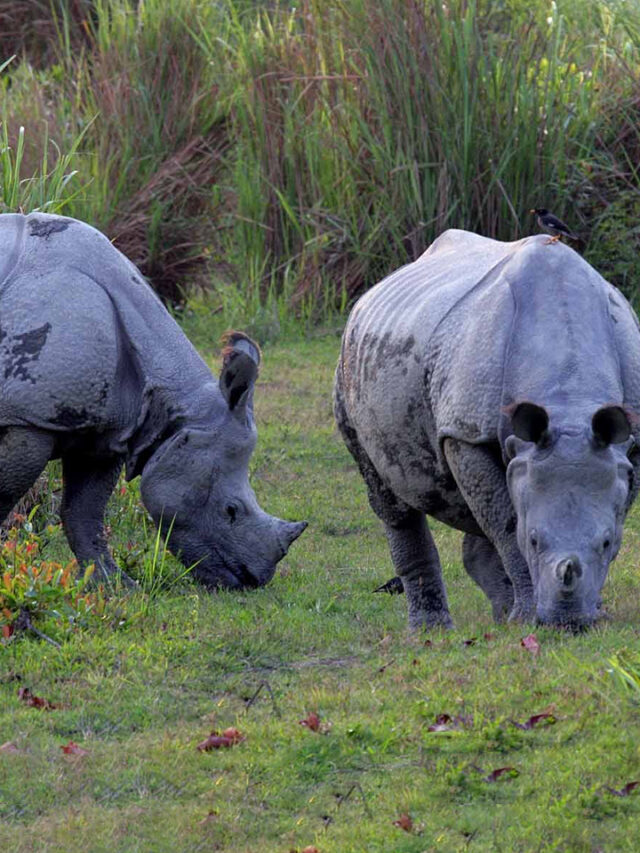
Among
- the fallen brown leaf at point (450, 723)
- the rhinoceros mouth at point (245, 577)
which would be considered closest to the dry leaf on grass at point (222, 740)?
the fallen brown leaf at point (450, 723)

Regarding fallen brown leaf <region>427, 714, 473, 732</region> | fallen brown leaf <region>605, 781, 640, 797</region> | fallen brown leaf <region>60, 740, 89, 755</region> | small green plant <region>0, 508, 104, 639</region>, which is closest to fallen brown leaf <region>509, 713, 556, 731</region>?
fallen brown leaf <region>427, 714, 473, 732</region>

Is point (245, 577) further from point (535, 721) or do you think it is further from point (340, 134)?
point (340, 134)

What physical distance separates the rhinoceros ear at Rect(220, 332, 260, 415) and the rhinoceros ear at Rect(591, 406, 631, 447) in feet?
7.29

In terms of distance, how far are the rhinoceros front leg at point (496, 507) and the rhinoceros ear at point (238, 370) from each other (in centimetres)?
164

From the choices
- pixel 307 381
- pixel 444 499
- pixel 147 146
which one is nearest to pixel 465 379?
pixel 444 499

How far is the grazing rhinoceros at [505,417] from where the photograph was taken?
222 inches

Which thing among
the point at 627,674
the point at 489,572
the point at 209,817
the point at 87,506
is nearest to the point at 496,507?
the point at 627,674

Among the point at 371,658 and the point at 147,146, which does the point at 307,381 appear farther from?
the point at 371,658

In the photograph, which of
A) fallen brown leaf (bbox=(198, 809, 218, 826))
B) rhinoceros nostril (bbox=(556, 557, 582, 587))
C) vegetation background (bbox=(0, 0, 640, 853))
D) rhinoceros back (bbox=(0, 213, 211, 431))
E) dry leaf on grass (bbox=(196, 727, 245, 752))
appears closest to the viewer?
fallen brown leaf (bbox=(198, 809, 218, 826))

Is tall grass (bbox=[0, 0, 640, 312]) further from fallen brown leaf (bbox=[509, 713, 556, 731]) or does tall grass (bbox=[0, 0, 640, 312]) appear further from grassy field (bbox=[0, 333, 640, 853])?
fallen brown leaf (bbox=[509, 713, 556, 731])

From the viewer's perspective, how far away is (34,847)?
453 cm

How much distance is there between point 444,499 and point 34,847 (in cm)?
252

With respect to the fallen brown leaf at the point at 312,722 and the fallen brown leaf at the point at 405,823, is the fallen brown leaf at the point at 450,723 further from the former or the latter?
the fallen brown leaf at the point at 405,823

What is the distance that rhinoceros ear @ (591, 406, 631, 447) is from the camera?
18.1 feet
